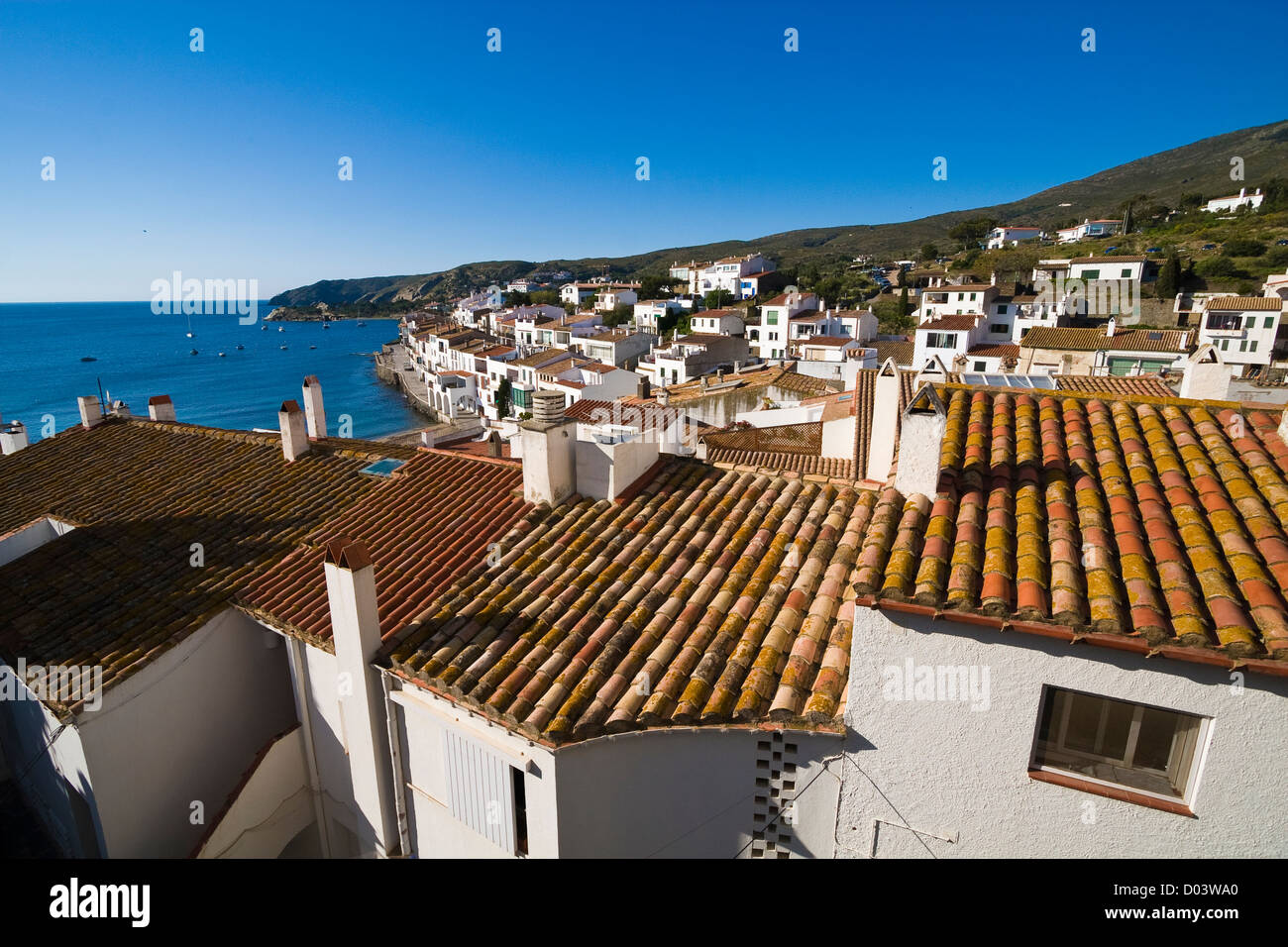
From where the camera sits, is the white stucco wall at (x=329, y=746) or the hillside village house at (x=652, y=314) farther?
the hillside village house at (x=652, y=314)

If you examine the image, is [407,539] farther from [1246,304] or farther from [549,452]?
[1246,304]

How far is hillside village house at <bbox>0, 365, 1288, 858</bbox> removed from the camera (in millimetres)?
4723

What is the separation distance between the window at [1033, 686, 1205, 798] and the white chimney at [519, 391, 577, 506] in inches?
254

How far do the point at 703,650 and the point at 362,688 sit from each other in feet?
12.9

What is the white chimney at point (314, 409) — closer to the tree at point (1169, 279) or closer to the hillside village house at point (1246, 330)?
the hillside village house at point (1246, 330)

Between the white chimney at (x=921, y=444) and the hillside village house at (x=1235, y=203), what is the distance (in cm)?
10945

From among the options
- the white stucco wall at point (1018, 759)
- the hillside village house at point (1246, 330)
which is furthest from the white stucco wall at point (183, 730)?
the hillside village house at point (1246, 330)

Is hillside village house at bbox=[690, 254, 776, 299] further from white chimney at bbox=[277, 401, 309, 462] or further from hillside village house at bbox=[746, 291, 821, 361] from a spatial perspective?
white chimney at bbox=[277, 401, 309, 462]

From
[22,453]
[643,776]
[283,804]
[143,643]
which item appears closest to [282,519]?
[143,643]

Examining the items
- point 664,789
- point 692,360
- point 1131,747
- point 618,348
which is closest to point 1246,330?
point 692,360

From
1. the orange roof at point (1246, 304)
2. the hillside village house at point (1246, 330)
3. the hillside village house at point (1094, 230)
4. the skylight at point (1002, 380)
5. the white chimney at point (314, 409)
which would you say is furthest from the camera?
the hillside village house at point (1094, 230)

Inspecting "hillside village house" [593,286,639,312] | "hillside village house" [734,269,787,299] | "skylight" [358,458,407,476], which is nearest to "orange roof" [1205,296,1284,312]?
"hillside village house" [734,269,787,299]

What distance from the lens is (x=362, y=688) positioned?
23.4 ft

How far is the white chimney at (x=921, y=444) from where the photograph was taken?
6020 mm
